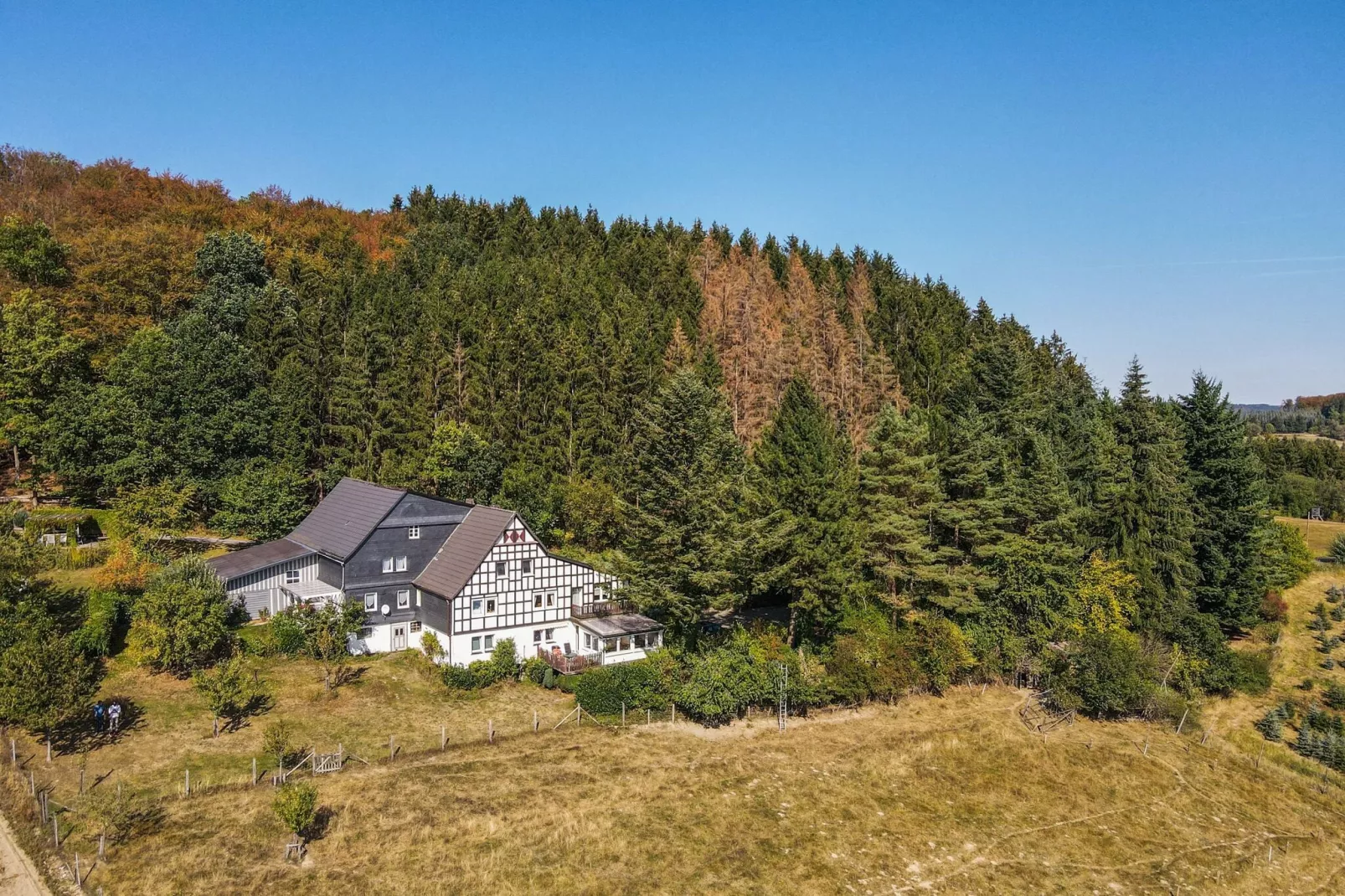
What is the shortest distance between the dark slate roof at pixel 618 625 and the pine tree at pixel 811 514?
8.01 metres

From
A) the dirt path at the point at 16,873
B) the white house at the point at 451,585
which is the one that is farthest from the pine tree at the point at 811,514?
the dirt path at the point at 16,873

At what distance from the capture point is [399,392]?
62188 millimetres

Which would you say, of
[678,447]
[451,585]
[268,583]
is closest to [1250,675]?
[678,447]

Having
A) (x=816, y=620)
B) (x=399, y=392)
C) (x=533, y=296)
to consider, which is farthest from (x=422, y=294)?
(x=816, y=620)

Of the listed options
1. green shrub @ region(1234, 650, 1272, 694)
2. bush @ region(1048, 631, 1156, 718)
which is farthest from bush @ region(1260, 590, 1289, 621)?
bush @ region(1048, 631, 1156, 718)

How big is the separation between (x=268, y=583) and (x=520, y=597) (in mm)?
15189

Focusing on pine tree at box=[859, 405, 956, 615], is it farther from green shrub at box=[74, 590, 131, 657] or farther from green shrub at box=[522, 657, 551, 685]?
green shrub at box=[74, 590, 131, 657]

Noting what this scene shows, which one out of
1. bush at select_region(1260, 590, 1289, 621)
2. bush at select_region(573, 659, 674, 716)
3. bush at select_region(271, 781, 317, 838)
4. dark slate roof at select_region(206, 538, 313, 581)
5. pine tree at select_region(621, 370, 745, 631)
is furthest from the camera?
bush at select_region(1260, 590, 1289, 621)

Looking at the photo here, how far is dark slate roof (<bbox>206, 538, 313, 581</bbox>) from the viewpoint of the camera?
147 ft

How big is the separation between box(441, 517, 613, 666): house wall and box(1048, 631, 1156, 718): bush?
2792cm

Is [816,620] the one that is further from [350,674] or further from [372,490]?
[372,490]

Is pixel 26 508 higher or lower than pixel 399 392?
lower

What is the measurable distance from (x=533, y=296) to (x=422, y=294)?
36.2ft

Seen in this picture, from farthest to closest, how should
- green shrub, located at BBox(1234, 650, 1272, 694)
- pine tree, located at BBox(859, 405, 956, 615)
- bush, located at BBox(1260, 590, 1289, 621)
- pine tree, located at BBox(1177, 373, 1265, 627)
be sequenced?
bush, located at BBox(1260, 590, 1289, 621) → pine tree, located at BBox(1177, 373, 1265, 627) → green shrub, located at BBox(1234, 650, 1272, 694) → pine tree, located at BBox(859, 405, 956, 615)
